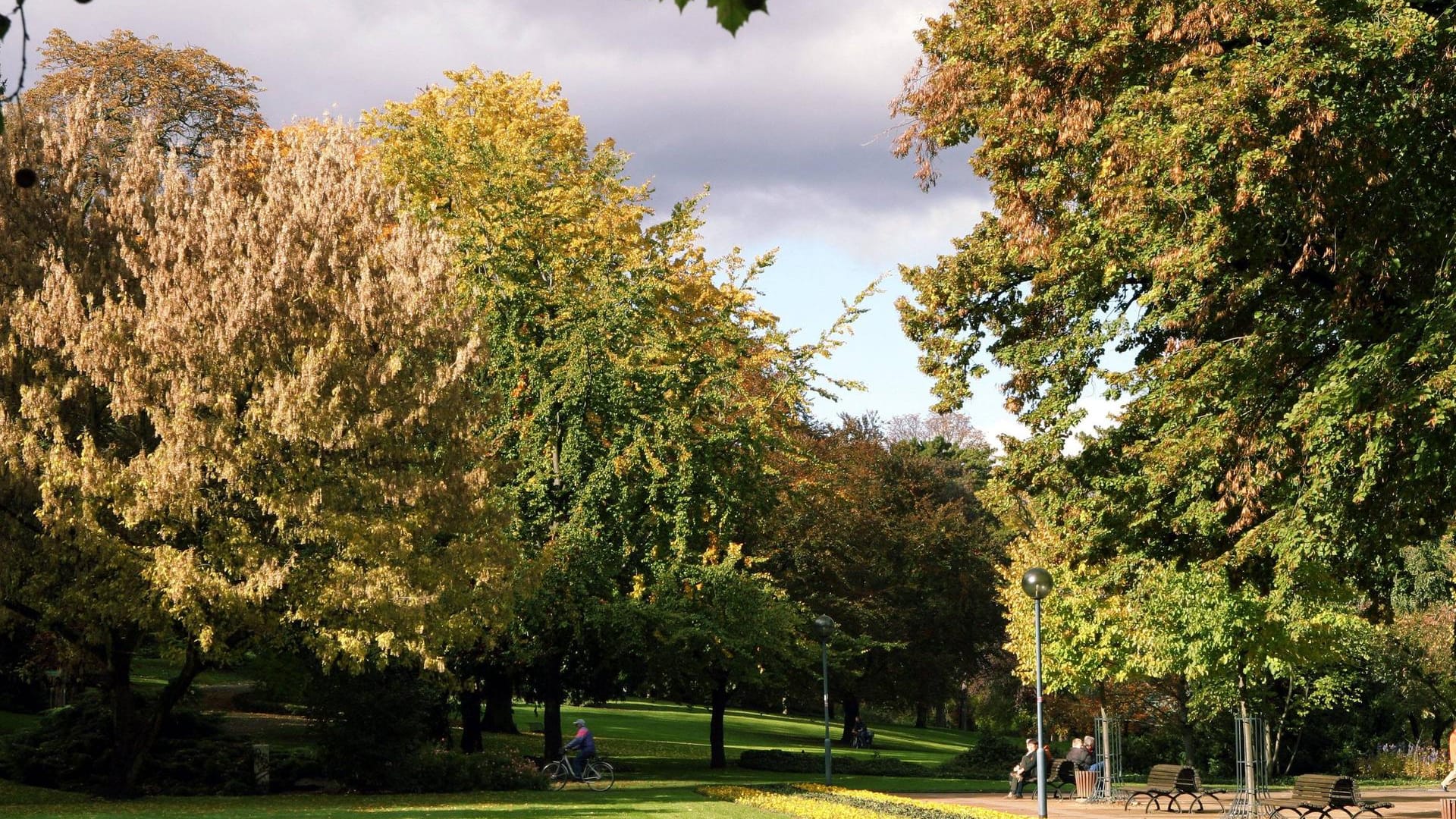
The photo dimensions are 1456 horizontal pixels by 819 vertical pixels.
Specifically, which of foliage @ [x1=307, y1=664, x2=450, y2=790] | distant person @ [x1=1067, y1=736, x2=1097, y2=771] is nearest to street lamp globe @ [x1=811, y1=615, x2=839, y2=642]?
foliage @ [x1=307, y1=664, x2=450, y2=790]

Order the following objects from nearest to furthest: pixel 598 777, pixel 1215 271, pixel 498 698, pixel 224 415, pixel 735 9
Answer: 1. pixel 735 9
2. pixel 1215 271
3. pixel 224 415
4. pixel 598 777
5. pixel 498 698

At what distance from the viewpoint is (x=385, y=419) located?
2248cm

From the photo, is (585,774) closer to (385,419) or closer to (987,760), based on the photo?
(385,419)

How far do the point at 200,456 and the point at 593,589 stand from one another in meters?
→ 10.7

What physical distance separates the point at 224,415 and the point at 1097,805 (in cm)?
1881

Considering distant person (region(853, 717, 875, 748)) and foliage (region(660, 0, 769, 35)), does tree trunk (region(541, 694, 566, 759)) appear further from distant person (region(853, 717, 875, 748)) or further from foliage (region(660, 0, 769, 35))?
foliage (region(660, 0, 769, 35))

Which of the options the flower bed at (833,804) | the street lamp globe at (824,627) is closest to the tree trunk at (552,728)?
the flower bed at (833,804)

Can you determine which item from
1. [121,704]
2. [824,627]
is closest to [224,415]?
[121,704]

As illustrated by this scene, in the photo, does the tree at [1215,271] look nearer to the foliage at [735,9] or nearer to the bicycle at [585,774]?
the bicycle at [585,774]

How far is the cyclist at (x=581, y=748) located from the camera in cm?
2636

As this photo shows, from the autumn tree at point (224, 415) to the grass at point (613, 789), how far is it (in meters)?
2.41

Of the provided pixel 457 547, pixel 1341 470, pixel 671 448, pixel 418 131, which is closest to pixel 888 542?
pixel 671 448

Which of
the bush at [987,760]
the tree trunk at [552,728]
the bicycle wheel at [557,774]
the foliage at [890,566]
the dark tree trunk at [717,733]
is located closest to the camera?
the bicycle wheel at [557,774]

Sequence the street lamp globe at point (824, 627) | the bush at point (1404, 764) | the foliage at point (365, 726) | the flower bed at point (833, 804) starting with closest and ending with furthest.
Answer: the flower bed at point (833, 804) → the foliage at point (365, 726) → the street lamp globe at point (824, 627) → the bush at point (1404, 764)
